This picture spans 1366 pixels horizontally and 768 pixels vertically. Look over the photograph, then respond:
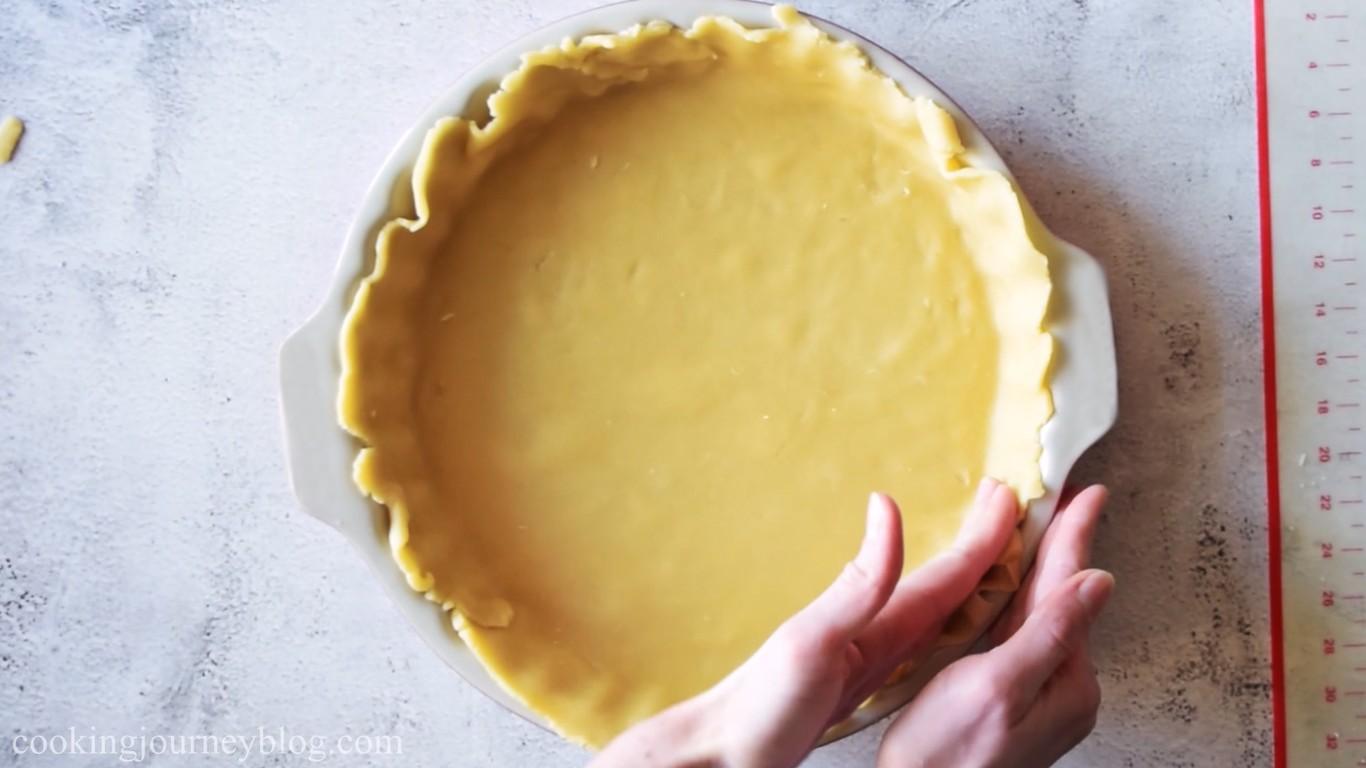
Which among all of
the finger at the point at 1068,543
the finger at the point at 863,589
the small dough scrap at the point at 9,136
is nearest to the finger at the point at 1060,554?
the finger at the point at 1068,543

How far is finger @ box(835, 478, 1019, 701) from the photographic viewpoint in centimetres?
69

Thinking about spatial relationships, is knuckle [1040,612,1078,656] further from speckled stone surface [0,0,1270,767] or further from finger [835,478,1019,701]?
speckled stone surface [0,0,1270,767]

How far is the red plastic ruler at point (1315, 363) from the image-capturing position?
82 centimetres

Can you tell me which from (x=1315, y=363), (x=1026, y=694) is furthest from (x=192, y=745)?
(x=1315, y=363)

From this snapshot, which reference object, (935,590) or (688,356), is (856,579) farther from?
(688,356)

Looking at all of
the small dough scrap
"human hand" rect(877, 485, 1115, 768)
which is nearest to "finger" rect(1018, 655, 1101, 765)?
"human hand" rect(877, 485, 1115, 768)

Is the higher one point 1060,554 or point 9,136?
point 9,136

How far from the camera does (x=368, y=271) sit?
0.75m

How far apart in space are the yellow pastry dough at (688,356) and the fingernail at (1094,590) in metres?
0.09

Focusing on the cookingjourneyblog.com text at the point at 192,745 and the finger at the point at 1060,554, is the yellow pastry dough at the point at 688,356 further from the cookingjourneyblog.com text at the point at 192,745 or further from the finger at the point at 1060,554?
the cookingjourneyblog.com text at the point at 192,745

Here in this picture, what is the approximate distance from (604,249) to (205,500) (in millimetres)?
391

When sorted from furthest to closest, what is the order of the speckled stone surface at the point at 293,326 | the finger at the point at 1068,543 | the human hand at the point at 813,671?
the speckled stone surface at the point at 293,326 → the finger at the point at 1068,543 → the human hand at the point at 813,671

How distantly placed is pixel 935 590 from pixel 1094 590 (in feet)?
0.34

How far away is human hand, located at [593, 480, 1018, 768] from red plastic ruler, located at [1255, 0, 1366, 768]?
1.04 feet
